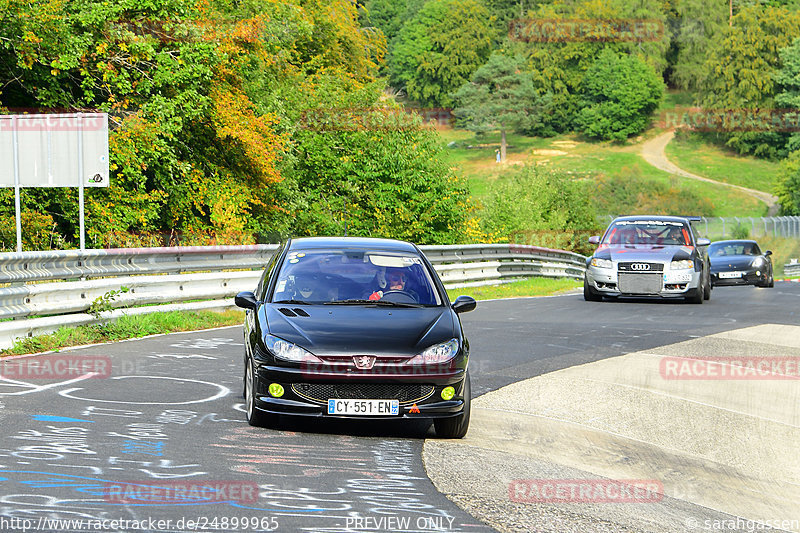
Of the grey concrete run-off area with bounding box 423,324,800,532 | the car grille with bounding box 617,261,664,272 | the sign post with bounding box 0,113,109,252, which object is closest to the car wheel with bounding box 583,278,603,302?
the car grille with bounding box 617,261,664,272

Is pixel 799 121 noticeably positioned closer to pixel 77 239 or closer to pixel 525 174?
pixel 525 174

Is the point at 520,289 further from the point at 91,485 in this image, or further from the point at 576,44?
the point at 576,44

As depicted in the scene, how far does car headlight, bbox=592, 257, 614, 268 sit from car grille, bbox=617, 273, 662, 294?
0.93 feet

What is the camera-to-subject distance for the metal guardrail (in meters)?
12.2

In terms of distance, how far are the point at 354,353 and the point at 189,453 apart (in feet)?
4.52

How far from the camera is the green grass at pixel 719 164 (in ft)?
391

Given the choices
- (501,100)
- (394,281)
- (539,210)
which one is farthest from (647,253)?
(501,100)

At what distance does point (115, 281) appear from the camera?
1435 cm

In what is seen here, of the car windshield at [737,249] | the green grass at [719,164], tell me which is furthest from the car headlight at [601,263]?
the green grass at [719,164]

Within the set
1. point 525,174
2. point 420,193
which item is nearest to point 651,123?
point 525,174

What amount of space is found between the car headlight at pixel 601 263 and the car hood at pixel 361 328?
13431 mm

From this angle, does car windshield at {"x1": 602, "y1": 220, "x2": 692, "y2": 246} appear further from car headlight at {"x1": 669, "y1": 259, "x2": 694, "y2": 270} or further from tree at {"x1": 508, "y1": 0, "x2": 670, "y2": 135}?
tree at {"x1": 508, "y1": 0, "x2": 670, "y2": 135}

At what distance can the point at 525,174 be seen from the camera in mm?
60594

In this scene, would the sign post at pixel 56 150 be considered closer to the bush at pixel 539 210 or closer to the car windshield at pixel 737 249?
the car windshield at pixel 737 249
